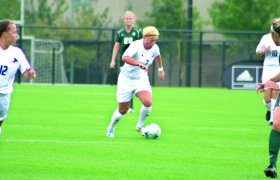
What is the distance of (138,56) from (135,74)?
465 mm

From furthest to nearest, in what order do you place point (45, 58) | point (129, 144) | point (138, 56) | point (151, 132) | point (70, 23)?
1. point (70, 23)
2. point (45, 58)
3. point (138, 56)
4. point (151, 132)
5. point (129, 144)

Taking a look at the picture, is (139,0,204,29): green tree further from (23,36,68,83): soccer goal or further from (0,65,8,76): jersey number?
(0,65,8,76): jersey number

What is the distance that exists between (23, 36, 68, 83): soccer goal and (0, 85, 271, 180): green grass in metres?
15.3

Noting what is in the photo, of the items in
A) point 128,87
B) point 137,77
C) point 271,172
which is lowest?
point 271,172

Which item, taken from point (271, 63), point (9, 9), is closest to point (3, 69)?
point (271, 63)

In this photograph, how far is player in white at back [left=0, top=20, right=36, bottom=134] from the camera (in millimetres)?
11039

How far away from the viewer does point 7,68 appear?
1107 cm

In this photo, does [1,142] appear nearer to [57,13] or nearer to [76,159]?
[76,159]

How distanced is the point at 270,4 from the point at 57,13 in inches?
517

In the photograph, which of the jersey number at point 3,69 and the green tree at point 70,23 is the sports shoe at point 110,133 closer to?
the jersey number at point 3,69

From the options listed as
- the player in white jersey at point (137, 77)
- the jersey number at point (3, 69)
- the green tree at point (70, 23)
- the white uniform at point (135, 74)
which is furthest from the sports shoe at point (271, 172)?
the green tree at point (70, 23)

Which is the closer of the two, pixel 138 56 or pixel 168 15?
pixel 138 56

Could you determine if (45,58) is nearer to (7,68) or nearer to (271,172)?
(7,68)

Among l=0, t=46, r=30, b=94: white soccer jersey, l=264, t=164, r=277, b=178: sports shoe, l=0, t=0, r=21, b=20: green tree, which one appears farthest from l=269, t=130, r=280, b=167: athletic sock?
l=0, t=0, r=21, b=20: green tree
